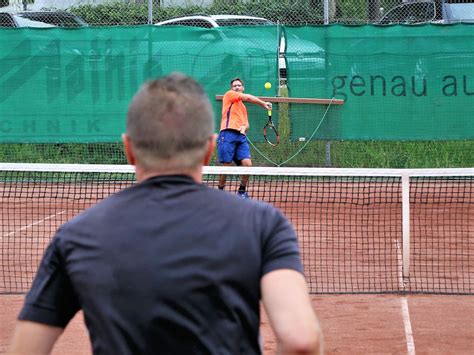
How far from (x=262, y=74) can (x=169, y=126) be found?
1201 cm

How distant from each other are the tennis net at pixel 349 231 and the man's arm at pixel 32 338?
596cm

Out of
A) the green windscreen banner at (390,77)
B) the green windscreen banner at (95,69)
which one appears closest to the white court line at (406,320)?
the green windscreen banner at (390,77)

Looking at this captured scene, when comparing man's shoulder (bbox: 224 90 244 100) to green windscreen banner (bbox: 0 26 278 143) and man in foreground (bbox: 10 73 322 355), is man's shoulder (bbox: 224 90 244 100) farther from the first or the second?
man in foreground (bbox: 10 73 322 355)

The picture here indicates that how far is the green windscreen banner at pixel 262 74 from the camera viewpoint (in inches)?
535

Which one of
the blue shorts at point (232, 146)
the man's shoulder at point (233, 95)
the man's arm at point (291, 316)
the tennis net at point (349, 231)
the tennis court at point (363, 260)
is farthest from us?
the blue shorts at point (232, 146)

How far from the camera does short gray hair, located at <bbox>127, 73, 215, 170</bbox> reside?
6.39 ft

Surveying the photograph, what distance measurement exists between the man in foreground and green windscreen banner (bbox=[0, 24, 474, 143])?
467 inches

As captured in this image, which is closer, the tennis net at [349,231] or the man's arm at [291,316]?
the man's arm at [291,316]

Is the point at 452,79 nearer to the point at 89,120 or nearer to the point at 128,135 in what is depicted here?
the point at 89,120

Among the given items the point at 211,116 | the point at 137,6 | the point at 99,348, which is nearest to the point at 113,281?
the point at 99,348

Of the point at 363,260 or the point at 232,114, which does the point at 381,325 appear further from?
the point at 232,114

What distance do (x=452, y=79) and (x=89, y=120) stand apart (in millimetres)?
5609

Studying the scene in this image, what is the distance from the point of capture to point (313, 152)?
14.0 metres

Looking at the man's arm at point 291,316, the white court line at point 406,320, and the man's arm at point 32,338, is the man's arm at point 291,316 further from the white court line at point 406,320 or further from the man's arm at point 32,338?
the white court line at point 406,320
